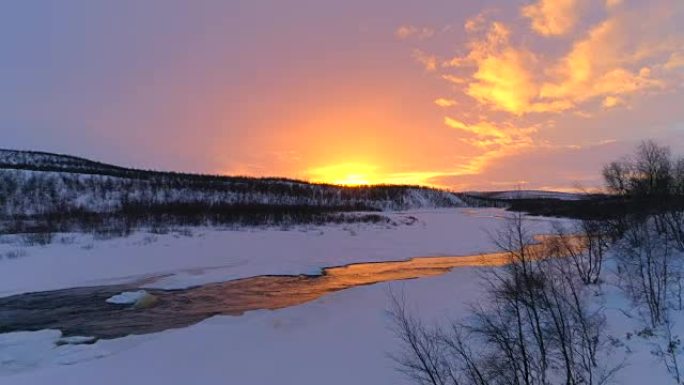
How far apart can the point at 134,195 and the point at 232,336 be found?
214 ft

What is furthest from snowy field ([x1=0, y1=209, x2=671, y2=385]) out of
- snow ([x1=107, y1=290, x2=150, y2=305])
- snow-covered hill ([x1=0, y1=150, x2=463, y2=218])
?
snow-covered hill ([x1=0, y1=150, x2=463, y2=218])

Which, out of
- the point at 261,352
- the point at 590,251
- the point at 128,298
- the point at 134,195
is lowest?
Result: the point at 261,352

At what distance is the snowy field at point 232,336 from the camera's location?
960 centimetres

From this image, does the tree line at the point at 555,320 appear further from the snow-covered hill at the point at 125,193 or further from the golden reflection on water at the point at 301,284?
the snow-covered hill at the point at 125,193

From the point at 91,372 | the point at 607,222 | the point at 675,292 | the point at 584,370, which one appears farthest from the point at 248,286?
the point at 607,222

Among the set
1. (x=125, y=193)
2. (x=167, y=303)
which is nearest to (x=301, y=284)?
(x=167, y=303)

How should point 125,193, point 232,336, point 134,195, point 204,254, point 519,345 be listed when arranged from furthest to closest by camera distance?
point 125,193 → point 134,195 → point 204,254 → point 232,336 → point 519,345

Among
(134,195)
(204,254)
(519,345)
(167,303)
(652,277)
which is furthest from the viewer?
(134,195)

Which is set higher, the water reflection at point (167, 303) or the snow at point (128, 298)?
the snow at point (128, 298)

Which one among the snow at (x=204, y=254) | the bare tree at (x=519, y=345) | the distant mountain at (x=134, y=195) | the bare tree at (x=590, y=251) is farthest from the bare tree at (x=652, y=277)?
the distant mountain at (x=134, y=195)

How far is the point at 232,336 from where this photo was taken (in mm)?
12133

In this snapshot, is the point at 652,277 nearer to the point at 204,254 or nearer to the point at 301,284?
the point at 301,284

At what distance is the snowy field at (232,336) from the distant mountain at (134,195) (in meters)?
22.7

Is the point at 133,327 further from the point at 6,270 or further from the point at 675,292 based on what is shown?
the point at 675,292
